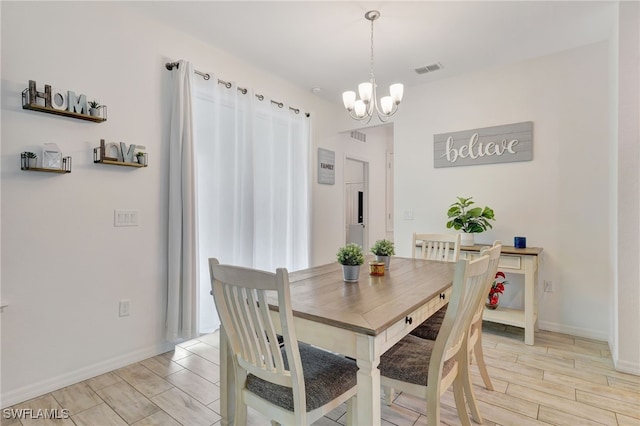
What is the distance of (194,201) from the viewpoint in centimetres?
268

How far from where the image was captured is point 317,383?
1.28m

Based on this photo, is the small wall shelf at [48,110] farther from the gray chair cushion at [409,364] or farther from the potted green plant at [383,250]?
the gray chair cushion at [409,364]

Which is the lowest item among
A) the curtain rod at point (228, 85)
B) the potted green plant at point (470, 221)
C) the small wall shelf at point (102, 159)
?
the potted green plant at point (470, 221)

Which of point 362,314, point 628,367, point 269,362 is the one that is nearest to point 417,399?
point 362,314

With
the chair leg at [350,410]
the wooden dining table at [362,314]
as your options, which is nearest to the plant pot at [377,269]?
the wooden dining table at [362,314]

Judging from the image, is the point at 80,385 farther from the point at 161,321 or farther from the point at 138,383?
the point at 161,321

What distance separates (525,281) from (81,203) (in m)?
3.63

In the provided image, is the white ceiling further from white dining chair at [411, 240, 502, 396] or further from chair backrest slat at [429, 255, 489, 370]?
chair backrest slat at [429, 255, 489, 370]

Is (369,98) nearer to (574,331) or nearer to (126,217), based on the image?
(126,217)

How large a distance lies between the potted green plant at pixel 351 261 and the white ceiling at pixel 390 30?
185cm

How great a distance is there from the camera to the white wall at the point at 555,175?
2.88 meters

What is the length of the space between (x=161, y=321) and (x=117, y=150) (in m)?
1.42

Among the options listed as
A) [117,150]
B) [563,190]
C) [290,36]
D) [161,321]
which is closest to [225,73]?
[290,36]

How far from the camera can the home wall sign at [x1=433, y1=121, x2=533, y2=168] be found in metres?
3.21
